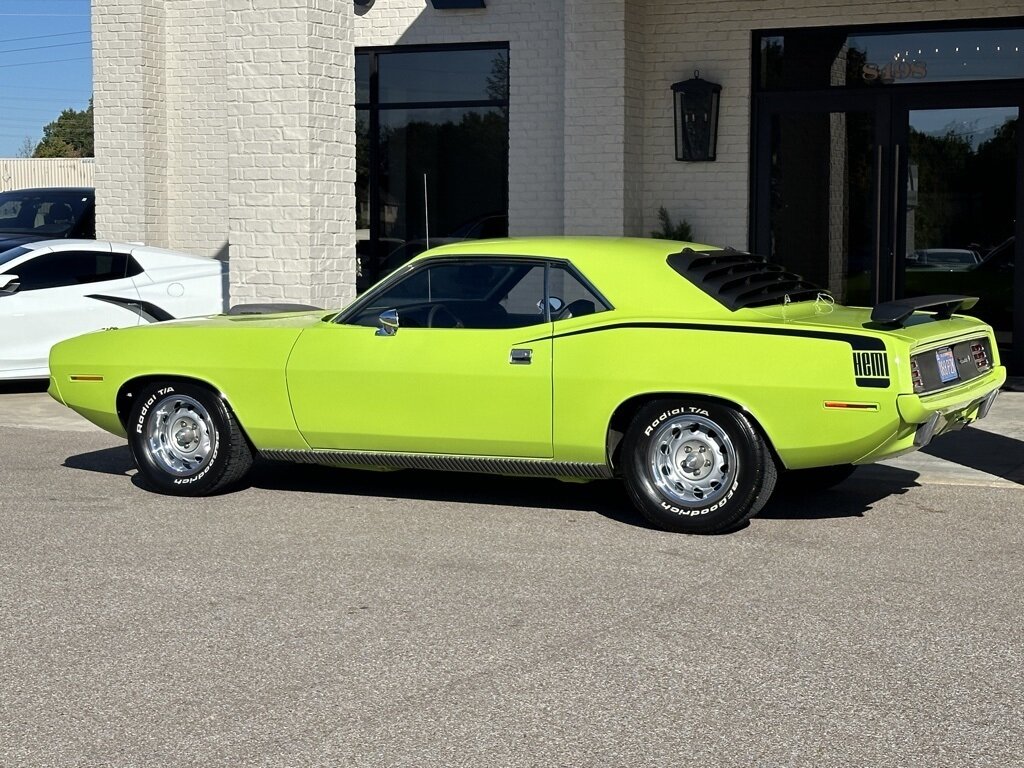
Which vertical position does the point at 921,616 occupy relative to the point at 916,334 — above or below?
below

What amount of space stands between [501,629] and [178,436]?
341cm

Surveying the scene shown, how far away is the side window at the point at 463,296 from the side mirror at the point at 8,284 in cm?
606

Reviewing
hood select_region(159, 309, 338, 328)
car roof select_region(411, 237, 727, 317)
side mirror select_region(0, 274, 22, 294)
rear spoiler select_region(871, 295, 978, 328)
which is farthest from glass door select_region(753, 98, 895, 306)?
side mirror select_region(0, 274, 22, 294)

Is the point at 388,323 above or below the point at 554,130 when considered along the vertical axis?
→ below

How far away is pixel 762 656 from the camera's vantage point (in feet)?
17.2

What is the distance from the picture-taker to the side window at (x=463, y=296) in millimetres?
7695

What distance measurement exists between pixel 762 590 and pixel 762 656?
960mm

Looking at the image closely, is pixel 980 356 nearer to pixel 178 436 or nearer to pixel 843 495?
pixel 843 495

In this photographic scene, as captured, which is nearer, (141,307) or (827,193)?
(141,307)

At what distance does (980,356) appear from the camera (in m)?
7.86

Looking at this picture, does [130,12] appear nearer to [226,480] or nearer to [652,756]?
[226,480]

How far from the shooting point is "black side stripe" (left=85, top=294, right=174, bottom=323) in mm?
13211

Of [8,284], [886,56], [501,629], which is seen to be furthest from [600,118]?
[501,629]

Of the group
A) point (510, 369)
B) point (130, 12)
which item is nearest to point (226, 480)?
point (510, 369)
